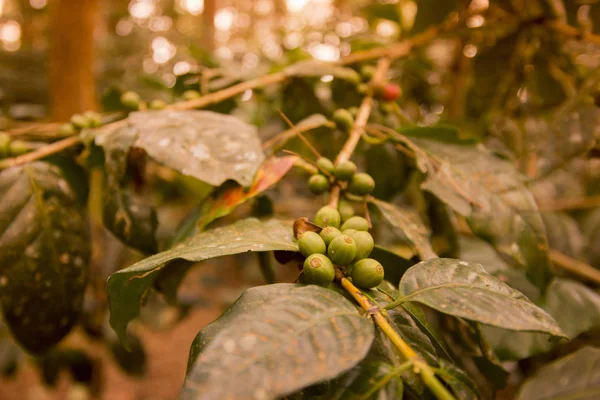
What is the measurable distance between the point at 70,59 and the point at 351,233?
1669 millimetres

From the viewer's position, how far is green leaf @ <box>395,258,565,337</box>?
40 cm

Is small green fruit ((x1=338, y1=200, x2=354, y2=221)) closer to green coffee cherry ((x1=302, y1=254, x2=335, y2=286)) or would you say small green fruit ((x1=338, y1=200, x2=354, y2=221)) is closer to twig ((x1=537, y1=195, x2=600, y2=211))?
green coffee cherry ((x1=302, y1=254, x2=335, y2=286))

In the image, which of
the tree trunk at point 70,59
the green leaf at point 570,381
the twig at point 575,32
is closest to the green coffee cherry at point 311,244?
the green leaf at point 570,381

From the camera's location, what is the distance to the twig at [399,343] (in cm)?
37

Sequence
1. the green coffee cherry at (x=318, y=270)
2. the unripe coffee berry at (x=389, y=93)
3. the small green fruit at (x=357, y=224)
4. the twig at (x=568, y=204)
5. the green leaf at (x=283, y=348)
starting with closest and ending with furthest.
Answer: the green leaf at (x=283, y=348) < the green coffee cherry at (x=318, y=270) < the small green fruit at (x=357, y=224) < the unripe coffee berry at (x=389, y=93) < the twig at (x=568, y=204)

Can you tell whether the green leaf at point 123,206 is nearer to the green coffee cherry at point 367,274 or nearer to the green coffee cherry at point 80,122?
the green coffee cherry at point 80,122

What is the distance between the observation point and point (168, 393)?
11.4ft

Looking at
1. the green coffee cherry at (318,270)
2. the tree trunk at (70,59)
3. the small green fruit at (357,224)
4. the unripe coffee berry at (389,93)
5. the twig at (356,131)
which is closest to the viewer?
the green coffee cherry at (318,270)

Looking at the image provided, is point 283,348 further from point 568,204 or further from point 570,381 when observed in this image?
point 568,204

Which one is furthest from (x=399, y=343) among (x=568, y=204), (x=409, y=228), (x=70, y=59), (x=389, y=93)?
(x=70, y=59)

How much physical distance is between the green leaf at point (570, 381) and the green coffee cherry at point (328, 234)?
0.80ft

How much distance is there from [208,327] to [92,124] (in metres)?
0.54

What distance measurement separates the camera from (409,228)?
0.65m

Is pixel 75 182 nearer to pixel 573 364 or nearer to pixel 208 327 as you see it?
pixel 208 327
